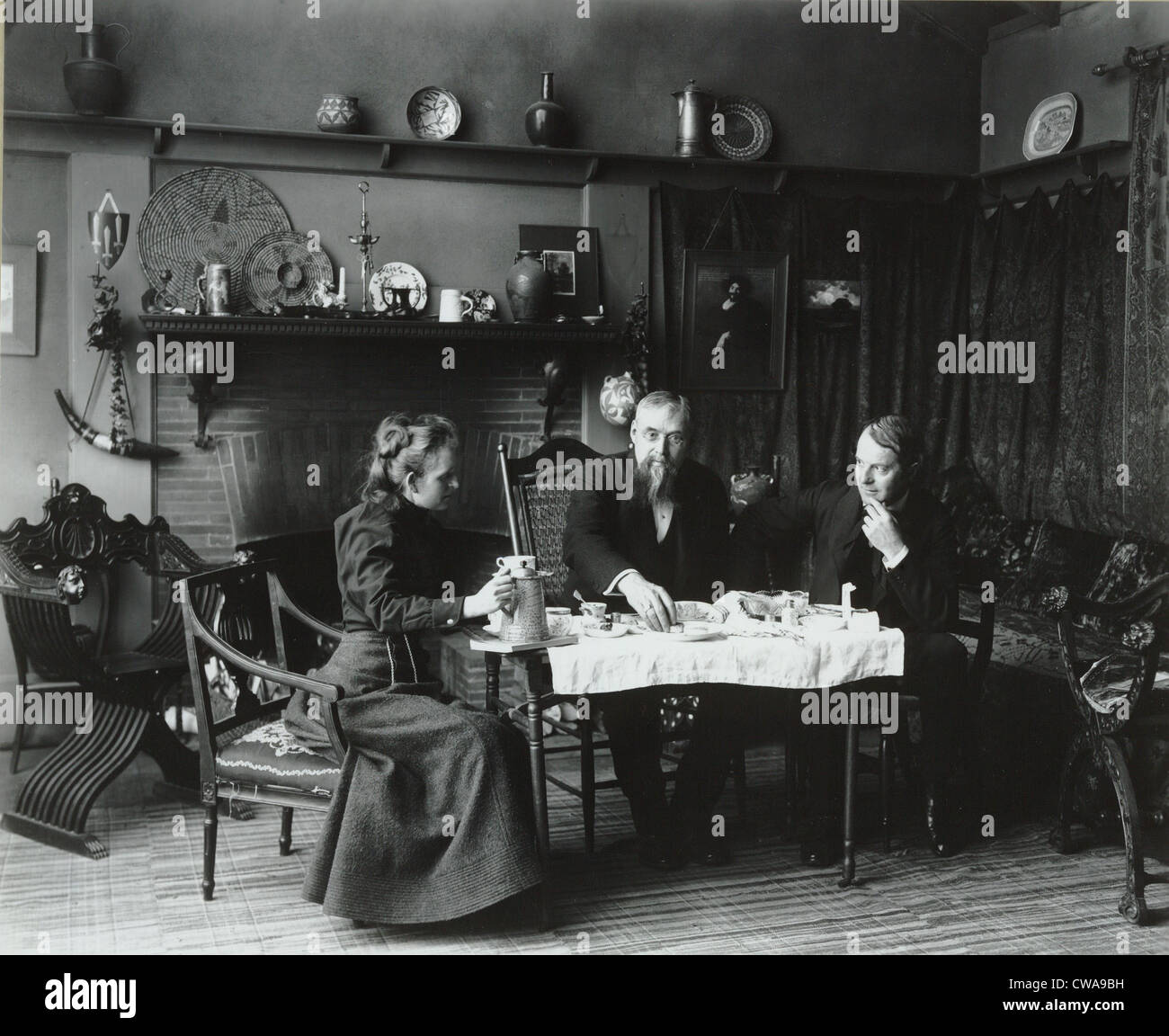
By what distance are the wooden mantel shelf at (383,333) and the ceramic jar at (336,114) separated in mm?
877

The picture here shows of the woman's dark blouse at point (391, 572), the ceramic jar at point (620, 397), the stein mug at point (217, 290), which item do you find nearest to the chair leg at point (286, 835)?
the woman's dark blouse at point (391, 572)

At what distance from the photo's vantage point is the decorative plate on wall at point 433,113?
5.75m

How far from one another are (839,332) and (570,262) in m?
1.56

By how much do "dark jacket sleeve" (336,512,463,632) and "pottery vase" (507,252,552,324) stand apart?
246cm

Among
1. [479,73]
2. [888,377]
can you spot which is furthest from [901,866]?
[479,73]

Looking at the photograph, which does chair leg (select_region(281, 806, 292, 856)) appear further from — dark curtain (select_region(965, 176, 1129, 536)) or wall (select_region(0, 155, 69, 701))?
dark curtain (select_region(965, 176, 1129, 536))

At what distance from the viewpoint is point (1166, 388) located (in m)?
5.35

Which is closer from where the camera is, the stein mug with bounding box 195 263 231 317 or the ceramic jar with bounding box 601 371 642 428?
the stein mug with bounding box 195 263 231 317

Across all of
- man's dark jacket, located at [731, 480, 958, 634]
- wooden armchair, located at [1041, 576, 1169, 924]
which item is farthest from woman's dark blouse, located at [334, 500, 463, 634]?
wooden armchair, located at [1041, 576, 1169, 924]

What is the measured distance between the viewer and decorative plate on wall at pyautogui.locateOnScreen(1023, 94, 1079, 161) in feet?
19.7

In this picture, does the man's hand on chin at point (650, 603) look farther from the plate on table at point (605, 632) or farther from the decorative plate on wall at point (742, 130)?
the decorative plate on wall at point (742, 130)

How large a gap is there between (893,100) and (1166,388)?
2300 mm

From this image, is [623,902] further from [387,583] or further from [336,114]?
[336,114]

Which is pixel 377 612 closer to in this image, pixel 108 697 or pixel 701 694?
pixel 701 694
